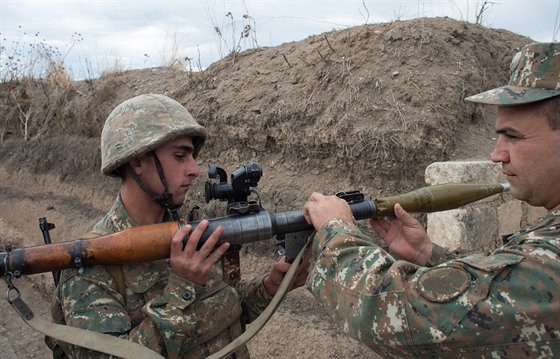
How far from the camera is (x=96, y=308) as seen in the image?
7.08 feet

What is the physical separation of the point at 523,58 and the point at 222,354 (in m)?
1.86

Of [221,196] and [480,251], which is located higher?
[221,196]

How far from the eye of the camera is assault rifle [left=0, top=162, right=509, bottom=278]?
2.07 metres

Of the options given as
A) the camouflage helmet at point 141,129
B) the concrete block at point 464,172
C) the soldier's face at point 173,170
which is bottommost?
the concrete block at point 464,172

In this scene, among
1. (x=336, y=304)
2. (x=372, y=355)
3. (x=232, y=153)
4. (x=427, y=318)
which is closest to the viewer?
(x=427, y=318)

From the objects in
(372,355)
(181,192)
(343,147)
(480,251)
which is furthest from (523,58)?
(343,147)

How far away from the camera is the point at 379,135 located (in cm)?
519

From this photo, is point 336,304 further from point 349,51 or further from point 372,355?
point 349,51

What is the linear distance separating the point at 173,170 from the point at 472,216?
2784 millimetres

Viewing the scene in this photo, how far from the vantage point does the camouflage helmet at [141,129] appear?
2.53 meters

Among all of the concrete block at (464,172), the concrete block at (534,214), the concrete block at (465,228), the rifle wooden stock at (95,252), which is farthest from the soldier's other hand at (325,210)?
the concrete block at (534,214)

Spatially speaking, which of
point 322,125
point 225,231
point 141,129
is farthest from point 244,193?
point 322,125

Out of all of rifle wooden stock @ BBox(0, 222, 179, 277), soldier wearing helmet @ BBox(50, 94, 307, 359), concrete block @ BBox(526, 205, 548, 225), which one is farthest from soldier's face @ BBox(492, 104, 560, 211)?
concrete block @ BBox(526, 205, 548, 225)

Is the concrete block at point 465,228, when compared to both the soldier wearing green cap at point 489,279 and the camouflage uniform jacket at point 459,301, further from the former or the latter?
the camouflage uniform jacket at point 459,301
